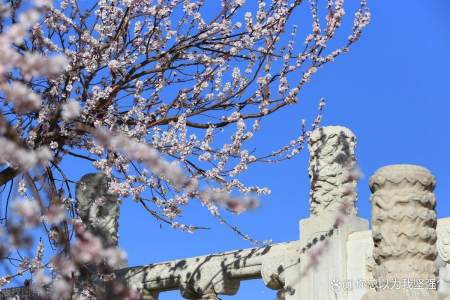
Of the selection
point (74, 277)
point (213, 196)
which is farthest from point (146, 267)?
point (213, 196)

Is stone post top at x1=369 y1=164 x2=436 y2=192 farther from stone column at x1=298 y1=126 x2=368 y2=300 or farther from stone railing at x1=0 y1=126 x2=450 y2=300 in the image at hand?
stone column at x1=298 y1=126 x2=368 y2=300

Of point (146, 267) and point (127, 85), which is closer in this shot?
point (146, 267)

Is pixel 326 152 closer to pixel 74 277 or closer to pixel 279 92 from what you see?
pixel 279 92

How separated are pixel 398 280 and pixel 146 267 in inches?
124

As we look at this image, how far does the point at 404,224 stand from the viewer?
17.3ft

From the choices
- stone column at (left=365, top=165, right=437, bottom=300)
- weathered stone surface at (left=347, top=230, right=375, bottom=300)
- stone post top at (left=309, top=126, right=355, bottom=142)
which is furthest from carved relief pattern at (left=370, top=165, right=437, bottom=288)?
stone post top at (left=309, top=126, right=355, bottom=142)

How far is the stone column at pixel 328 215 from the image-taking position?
20.3 ft

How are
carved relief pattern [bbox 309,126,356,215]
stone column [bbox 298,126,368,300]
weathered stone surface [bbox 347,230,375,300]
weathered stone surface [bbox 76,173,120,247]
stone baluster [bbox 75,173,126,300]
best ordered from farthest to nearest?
weathered stone surface [bbox 76,173,120,247], stone baluster [bbox 75,173,126,300], carved relief pattern [bbox 309,126,356,215], stone column [bbox 298,126,368,300], weathered stone surface [bbox 347,230,375,300]

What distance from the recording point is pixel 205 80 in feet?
28.7

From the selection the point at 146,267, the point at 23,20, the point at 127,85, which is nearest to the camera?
the point at 23,20

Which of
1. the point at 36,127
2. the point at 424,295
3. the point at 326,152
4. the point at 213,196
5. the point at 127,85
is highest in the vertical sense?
the point at 127,85

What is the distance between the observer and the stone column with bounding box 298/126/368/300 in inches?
243

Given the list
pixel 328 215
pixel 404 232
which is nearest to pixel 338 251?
pixel 328 215

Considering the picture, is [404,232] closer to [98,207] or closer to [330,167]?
[330,167]
